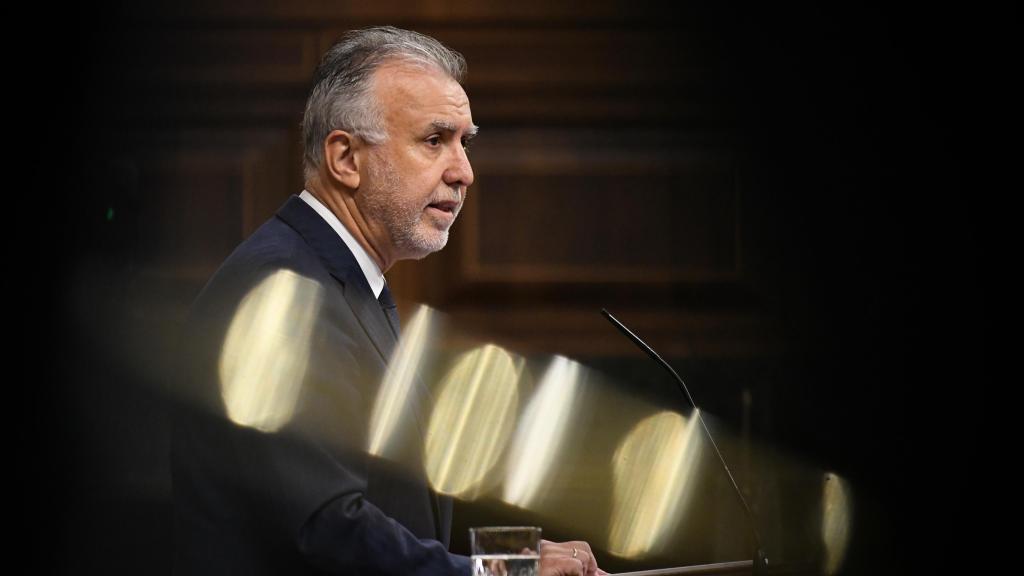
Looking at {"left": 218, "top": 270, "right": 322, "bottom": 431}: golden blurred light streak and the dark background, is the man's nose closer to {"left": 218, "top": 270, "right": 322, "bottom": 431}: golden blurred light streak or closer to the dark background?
{"left": 218, "top": 270, "right": 322, "bottom": 431}: golden blurred light streak

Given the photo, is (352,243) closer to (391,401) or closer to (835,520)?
(391,401)

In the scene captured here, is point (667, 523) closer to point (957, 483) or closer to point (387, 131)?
point (957, 483)

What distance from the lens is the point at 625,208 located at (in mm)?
2488

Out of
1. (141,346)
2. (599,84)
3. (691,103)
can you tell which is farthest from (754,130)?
(141,346)

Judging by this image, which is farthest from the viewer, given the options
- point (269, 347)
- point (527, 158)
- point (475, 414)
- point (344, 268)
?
point (527, 158)

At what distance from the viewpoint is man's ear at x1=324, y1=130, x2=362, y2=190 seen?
5.12 feet

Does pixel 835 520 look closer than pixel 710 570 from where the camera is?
No

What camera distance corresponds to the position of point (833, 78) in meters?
2.50

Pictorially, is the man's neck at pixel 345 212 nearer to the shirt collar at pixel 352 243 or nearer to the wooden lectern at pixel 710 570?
the shirt collar at pixel 352 243

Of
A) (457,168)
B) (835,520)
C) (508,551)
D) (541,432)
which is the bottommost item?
(835,520)

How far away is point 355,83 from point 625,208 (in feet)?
3.36

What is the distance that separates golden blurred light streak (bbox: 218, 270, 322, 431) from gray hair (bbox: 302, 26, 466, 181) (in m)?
0.27

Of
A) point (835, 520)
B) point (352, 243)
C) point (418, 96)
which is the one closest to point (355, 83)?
point (418, 96)

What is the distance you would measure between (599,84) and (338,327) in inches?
49.2
